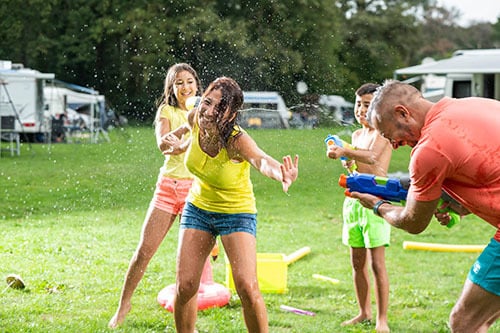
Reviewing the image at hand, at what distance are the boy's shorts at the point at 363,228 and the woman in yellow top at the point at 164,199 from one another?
116 cm

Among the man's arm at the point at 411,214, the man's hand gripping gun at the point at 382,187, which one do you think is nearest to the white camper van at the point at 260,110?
the man's hand gripping gun at the point at 382,187

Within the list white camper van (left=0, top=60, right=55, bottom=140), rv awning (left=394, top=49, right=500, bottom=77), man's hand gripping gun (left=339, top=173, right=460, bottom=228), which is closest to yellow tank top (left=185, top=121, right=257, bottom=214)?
man's hand gripping gun (left=339, top=173, right=460, bottom=228)

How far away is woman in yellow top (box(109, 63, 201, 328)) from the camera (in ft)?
18.9

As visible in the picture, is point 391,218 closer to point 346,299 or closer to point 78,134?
point 346,299

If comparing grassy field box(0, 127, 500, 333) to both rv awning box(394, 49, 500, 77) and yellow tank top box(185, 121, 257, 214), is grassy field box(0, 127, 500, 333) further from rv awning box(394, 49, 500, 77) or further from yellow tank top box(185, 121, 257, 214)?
rv awning box(394, 49, 500, 77)

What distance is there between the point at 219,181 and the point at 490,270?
1.63m

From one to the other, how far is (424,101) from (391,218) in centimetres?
58

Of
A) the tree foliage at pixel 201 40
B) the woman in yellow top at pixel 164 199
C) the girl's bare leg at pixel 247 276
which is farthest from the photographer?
the tree foliage at pixel 201 40

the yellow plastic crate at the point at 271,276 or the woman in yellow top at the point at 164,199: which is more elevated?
the woman in yellow top at the point at 164,199

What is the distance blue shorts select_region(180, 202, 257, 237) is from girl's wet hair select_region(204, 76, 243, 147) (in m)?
0.42

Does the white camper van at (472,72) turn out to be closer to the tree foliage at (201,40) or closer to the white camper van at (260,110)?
the tree foliage at (201,40)

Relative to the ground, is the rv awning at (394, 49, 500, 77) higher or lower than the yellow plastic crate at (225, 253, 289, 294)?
higher

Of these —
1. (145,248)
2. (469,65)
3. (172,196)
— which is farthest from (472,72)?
(145,248)

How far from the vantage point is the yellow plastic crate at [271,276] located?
6.71 metres
